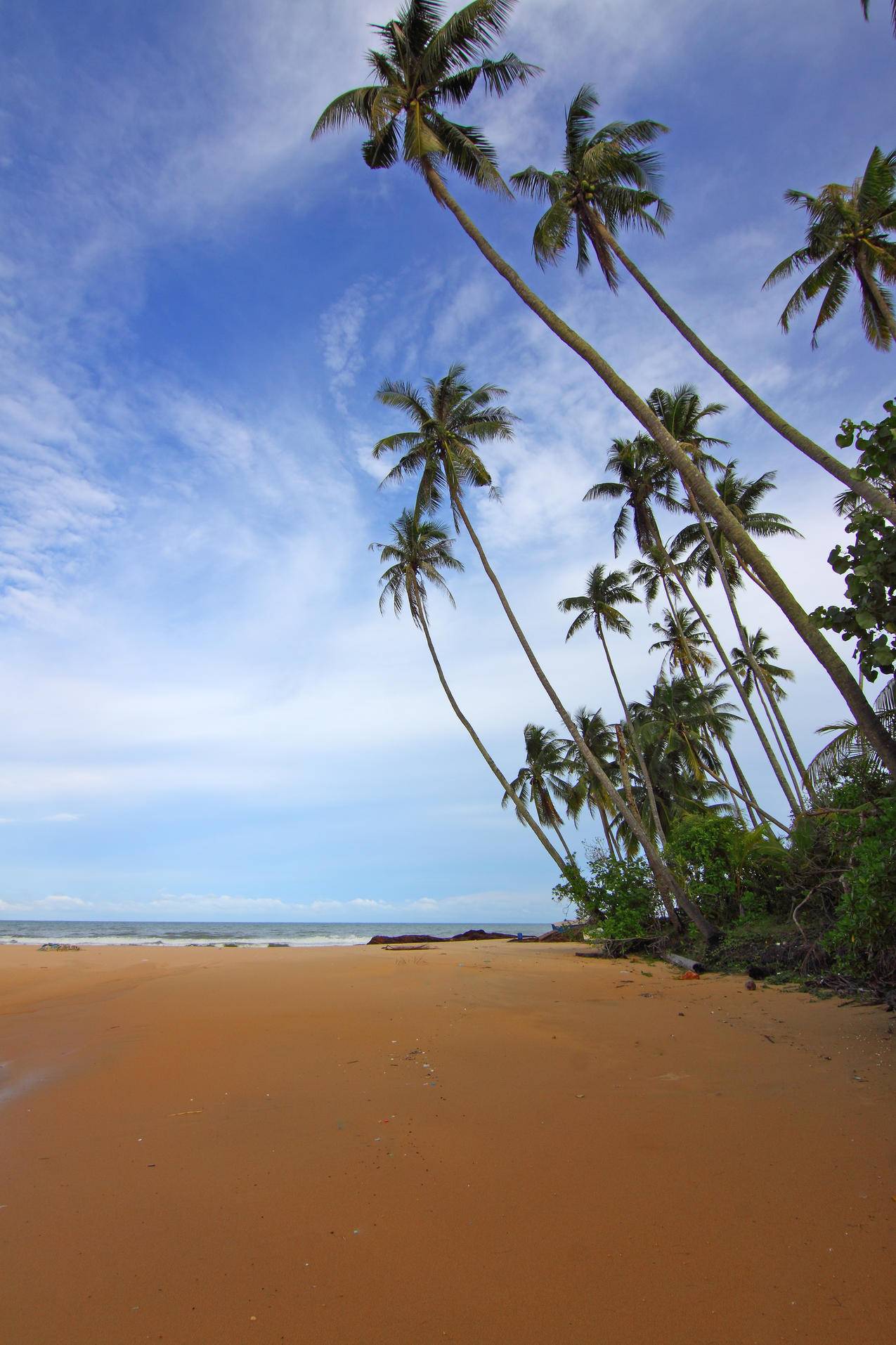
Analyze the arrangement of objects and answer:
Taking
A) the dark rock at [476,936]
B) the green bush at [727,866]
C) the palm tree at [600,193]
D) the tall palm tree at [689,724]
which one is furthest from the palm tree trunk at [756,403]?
the dark rock at [476,936]

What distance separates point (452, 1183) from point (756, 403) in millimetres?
10248

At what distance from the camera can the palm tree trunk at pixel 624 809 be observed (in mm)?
12656

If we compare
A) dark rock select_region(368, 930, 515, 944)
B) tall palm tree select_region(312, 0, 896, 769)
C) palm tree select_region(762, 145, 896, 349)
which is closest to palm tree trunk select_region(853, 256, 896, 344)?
palm tree select_region(762, 145, 896, 349)

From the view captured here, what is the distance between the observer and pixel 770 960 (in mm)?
9734

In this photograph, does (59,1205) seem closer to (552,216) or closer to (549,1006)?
(549,1006)

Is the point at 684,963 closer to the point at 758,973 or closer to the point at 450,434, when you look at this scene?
the point at 758,973

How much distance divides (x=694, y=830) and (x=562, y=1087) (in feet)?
31.5

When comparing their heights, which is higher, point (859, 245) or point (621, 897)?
point (859, 245)

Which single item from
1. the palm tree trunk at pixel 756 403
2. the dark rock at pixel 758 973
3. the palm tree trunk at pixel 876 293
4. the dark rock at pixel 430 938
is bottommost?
the dark rock at pixel 758 973

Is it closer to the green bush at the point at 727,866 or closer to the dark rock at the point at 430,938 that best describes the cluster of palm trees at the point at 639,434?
the green bush at the point at 727,866

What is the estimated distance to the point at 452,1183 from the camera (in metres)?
3.13

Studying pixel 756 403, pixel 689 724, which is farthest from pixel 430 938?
pixel 756 403

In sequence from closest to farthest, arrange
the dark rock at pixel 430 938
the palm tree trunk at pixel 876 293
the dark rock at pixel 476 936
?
1. the palm tree trunk at pixel 876 293
2. the dark rock at pixel 430 938
3. the dark rock at pixel 476 936

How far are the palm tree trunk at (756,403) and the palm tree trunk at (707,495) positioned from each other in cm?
89
